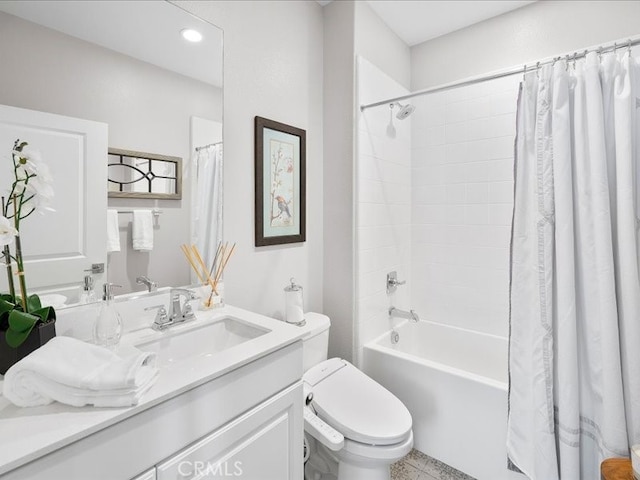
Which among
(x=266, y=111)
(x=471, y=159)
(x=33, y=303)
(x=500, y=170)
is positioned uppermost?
(x=266, y=111)

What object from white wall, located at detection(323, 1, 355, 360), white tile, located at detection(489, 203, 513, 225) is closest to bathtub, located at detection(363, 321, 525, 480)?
white wall, located at detection(323, 1, 355, 360)

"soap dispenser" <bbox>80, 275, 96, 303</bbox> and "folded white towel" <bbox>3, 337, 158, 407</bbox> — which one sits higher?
"soap dispenser" <bbox>80, 275, 96, 303</bbox>

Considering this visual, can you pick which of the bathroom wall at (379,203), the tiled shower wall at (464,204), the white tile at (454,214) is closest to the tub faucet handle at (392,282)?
the bathroom wall at (379,203)

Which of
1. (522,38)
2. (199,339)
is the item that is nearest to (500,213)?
(522,38)

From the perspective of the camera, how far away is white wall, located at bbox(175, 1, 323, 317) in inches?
63.4

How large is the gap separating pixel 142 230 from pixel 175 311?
34 cm

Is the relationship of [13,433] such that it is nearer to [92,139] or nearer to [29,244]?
[29,244]

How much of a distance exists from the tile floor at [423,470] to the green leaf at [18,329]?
69.8 inches

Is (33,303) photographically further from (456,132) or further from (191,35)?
(456,132)

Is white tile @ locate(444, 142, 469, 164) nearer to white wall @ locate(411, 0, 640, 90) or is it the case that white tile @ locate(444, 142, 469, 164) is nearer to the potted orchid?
white wall @ locate(411, 0, 640, 90)

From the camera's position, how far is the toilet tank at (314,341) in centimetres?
173

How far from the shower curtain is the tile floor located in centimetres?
44

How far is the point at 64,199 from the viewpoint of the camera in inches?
44.1

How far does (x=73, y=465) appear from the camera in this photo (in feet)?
2.24
